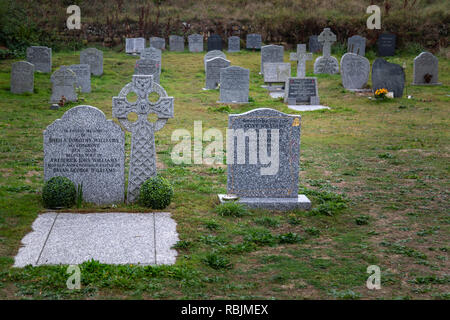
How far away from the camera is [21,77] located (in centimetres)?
1961

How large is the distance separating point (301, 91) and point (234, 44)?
52.0 feet

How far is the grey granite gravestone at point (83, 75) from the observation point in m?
20.2

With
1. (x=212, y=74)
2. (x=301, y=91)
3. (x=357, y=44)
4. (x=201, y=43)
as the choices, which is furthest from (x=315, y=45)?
(x=301, y=91)

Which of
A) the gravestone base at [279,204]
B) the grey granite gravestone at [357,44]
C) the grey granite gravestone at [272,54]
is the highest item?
the grey granite gravestone at [357,44]

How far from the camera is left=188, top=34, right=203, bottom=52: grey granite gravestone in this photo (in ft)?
113

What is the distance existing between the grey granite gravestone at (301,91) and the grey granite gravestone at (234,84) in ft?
5.36

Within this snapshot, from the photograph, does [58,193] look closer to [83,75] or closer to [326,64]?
[83,75]

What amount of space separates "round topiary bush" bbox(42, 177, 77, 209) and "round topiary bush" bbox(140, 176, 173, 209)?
1133 millimetres

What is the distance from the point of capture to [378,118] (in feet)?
55.5

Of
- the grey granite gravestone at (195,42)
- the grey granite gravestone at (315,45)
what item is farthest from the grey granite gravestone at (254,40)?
the grey granite gravestone at (315,45)

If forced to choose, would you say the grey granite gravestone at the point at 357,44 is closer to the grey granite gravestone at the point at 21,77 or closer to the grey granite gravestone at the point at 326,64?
the grey granite gravestone at the point at 326,64

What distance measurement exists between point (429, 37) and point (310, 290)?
105 feet

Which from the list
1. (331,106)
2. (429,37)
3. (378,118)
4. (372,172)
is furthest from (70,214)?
(429,37)

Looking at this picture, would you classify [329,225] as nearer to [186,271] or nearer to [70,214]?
[186,271]
